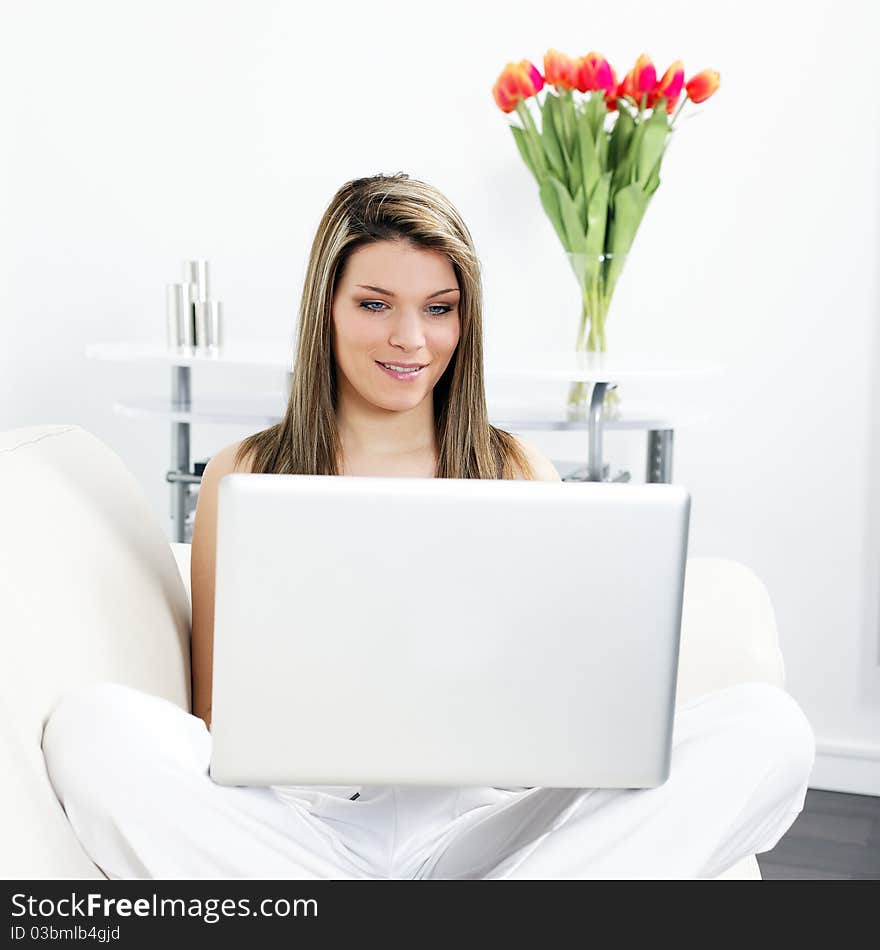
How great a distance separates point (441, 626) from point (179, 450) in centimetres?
170

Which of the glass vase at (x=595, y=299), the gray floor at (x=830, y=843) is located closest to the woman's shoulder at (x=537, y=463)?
the glass vase at (x=595, y=299)

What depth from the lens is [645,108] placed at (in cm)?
228

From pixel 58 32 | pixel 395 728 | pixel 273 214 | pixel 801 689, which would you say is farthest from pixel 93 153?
pixel 395 728

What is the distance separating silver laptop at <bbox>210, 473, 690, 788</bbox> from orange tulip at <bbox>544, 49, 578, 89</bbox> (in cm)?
149

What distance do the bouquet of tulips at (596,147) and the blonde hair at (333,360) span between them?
0.89m

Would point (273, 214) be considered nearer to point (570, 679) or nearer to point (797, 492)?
point (797, 492)

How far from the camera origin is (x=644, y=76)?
221 centimetres

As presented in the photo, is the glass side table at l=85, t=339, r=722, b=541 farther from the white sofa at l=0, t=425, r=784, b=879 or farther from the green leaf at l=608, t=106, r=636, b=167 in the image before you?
the white sofa at l=0, t=425, r=784, b=879

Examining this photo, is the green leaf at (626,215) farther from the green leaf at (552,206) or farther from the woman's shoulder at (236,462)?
the woman's shoulder at (236,462)

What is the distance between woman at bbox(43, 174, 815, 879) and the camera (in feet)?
3.40

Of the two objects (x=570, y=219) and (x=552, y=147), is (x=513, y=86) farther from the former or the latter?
(x=570, y=219)

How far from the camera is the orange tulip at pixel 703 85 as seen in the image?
225 centimetres

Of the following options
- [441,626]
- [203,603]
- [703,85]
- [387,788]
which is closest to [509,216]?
[703,85]

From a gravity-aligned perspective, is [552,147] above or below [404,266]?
above
